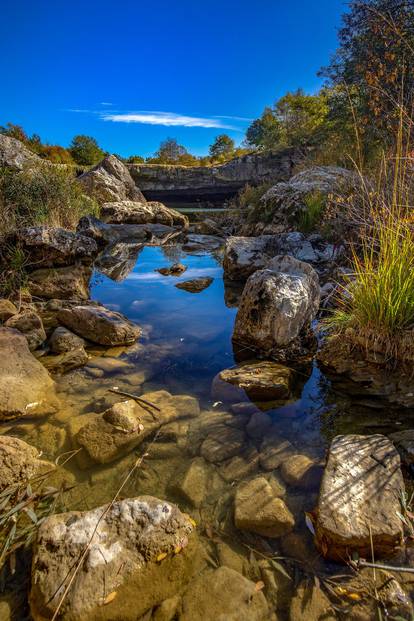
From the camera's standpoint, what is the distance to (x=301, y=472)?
6.94 ft

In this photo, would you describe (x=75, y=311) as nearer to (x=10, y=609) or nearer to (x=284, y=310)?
(x=284, y=310)

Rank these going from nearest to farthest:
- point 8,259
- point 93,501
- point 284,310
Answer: point 93,501
point 284,310
point 8,259

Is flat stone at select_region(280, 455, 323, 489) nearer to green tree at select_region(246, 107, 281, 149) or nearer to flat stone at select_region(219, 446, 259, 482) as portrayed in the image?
flat stone at select_region(219, 446, 259, 482)

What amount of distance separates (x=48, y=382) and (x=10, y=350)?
0.46m

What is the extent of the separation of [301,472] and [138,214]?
15.3m

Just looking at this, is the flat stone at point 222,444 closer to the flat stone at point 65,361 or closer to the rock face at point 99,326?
the flat stone at point 65,361

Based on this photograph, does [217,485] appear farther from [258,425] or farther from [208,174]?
[208,174]

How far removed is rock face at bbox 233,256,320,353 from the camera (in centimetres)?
360

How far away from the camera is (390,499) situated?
1703mm

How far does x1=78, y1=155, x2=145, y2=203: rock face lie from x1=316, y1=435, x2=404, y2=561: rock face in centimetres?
1725

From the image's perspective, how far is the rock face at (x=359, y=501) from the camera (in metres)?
1.55

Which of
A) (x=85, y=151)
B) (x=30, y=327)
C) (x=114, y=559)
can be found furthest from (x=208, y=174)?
(x=114, y=559)

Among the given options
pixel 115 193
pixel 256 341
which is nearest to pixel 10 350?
pixel 256 341

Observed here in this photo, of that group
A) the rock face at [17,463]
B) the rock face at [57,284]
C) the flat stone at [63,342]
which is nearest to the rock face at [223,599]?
the rock face at [17,463]
